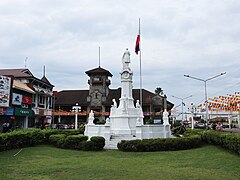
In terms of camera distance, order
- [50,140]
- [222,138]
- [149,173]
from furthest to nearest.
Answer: [50,140] < [222,138] < [149,173]

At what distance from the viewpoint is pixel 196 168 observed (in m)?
9.33

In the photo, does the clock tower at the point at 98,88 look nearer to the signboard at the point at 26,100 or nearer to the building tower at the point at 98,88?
the building tower at the point at 98,88

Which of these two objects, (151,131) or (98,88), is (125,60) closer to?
(151,131)

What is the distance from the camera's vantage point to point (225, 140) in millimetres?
13414

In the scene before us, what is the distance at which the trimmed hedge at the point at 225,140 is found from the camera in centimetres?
1183

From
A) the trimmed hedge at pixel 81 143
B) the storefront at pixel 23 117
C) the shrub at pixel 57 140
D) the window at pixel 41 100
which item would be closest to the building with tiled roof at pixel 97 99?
the window at pixel 41 100

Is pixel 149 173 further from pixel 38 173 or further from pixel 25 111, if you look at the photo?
pixel 25 111

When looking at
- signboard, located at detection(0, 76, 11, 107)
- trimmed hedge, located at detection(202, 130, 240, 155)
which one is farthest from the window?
trimmed hedge, located at detection(202, 130, 240, 155)

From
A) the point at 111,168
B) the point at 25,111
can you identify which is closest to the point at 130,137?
the point at 111,168

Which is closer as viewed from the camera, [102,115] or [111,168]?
[111,168]

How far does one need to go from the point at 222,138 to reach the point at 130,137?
7.55m

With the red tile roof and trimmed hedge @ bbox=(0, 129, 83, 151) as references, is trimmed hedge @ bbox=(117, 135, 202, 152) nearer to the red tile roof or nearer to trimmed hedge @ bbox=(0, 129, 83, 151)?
trimmed hedge @ bbox=(0, 129, 83, 151)

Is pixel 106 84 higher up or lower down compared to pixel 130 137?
higher up

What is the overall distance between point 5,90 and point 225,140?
89.8 feet
